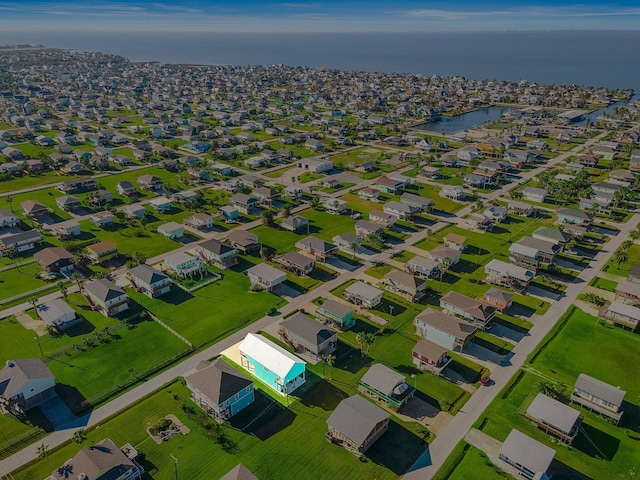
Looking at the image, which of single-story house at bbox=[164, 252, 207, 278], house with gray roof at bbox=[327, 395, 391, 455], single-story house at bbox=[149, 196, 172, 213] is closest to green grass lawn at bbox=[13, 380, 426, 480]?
house with gray roof at bbox=[327, 395, 391, 455]

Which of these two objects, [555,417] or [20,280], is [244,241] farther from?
[555,417]

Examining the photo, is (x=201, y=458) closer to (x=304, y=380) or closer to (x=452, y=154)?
(x=304, y=380)

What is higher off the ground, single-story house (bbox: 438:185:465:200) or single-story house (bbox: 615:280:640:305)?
single-story house (bbox: 438:185:465:200)

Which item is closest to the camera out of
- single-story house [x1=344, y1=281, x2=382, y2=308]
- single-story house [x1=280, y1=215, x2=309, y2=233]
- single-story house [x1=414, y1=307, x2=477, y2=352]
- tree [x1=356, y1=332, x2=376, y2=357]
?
single-story house [x1=414, y1=307, x2=477, y2=352]

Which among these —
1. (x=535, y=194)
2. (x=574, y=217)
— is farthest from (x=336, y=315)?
(x=535, y=194)

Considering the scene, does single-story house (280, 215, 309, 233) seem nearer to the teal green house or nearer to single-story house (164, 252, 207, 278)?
single-story house (164, 252, 207, 278)

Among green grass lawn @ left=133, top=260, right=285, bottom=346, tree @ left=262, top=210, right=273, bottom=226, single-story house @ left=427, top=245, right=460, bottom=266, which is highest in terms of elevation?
tree @ left=262, top=210, right=273, bottom=226

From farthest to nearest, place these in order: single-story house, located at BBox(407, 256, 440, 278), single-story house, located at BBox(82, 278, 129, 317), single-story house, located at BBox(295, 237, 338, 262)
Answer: single-story house, located at BBox(295, 237, 338, 262), single-story house, located at BBox(407, 256, 440, 278), single-story house, located at BBox(82, 278, 129, 317)

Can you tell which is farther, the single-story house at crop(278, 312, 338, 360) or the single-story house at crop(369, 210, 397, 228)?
the single-story house at crop(369, 210, 397, 228)

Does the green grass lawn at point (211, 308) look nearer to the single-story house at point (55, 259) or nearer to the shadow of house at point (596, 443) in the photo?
the single-story house at point (55, 259)
